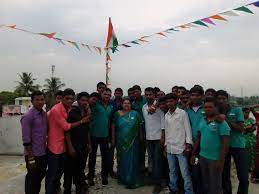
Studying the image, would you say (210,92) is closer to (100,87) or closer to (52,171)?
(100,87)

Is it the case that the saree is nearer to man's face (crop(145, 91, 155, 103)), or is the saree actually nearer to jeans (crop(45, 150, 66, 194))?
man's face (crop(145, 91, 155, 103))

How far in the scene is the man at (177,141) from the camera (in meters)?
5.02

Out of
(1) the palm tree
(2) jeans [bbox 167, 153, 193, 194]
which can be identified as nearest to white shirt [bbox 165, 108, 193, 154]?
(2) jeans [bbox 167, 153, 193, 194]

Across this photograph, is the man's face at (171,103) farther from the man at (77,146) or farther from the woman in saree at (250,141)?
the woman in saree at (250,141)

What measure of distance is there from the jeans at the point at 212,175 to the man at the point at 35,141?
7.73ft

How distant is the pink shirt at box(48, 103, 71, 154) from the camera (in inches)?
193

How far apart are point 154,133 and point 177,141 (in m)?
0.67

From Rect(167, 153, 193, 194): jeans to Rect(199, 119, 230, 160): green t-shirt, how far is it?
2.13ft

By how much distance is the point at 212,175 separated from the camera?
14.3 feet

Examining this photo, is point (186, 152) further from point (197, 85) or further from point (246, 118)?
point (246, 118)

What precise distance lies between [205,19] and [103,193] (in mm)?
4340

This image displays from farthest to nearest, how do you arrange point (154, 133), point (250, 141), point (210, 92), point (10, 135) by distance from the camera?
1. point (10, 135)
2. point (250, 141)
3. point (154, 133)
4. point (210, 92)

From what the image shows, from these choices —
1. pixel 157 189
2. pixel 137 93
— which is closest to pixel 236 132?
pixel 157 189

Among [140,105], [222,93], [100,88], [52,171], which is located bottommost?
[52,171]
